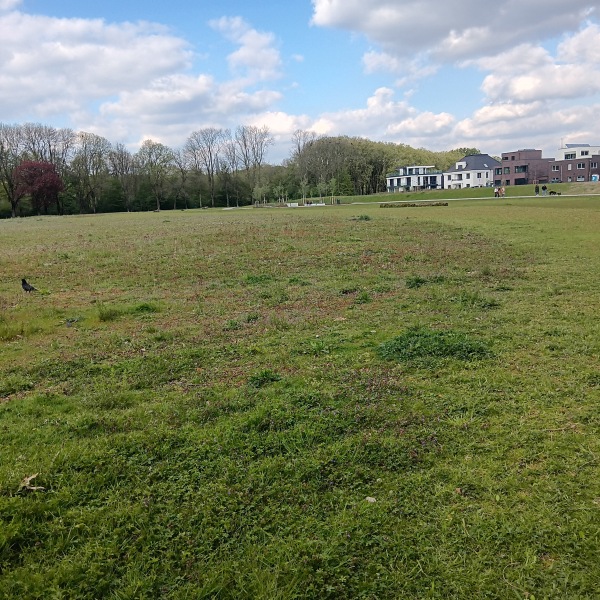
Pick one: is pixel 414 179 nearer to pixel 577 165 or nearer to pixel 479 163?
pixel 479 163

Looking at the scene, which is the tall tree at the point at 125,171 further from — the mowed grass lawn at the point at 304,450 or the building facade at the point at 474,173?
the mowed grass lawn at the point at 304,450

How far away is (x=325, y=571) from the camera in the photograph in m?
3.15

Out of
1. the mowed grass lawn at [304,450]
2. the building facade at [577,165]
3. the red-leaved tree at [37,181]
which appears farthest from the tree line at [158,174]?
the mowed grass lawn at [304,450]

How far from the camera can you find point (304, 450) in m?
4.43

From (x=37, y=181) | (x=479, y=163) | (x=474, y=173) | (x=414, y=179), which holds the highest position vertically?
(x=479, y=163)

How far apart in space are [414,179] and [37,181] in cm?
8170

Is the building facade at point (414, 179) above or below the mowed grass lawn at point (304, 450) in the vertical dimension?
above

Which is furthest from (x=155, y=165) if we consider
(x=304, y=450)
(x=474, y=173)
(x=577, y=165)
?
(x=304, y=450)

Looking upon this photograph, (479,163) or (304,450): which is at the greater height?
(479,163)

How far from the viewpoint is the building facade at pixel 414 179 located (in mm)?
113938

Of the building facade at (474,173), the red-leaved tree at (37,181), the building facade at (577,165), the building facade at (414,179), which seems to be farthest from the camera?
the building facade at (414,179)

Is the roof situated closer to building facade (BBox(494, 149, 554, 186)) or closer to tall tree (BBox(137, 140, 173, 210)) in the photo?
building facade (BBox(494, 149, 554, 186))

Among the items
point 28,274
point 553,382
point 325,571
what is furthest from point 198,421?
point 28,274

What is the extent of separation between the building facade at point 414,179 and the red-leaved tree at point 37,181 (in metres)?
72.4
